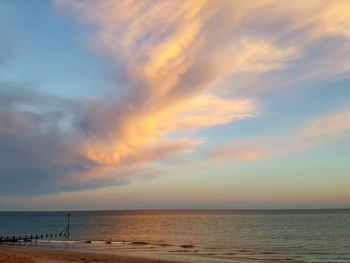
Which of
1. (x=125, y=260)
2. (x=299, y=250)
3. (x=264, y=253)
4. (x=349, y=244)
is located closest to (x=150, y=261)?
→ (x=125, y=260)

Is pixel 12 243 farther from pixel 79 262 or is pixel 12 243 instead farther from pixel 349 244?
pixel 349 244

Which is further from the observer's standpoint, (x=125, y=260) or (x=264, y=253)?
(x=264, y=253)

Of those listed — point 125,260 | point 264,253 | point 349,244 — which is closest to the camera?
point 125,260

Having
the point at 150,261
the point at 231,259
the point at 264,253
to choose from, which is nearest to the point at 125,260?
the point at 150,261

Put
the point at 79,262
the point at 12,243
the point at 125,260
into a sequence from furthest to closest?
the point at 12,243 < the point at 125,260 < the point at 79,262

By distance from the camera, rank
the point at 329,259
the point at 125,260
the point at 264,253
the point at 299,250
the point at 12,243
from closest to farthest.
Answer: the point at 125,260, the point at 329,259, the point at 264,253, the point at 299,250, the point at 12,243

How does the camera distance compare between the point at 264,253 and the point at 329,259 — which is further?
the point at 264,253

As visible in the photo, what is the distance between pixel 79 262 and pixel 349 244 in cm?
5101

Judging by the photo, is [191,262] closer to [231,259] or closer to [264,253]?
[231,259]

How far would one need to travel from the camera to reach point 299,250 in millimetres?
64375

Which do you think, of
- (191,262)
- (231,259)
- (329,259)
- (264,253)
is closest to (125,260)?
(191,262)

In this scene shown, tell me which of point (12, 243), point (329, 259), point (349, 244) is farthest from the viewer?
Answer: point (12, 243)

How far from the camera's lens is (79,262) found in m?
45.8

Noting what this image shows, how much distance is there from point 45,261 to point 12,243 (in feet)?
141
